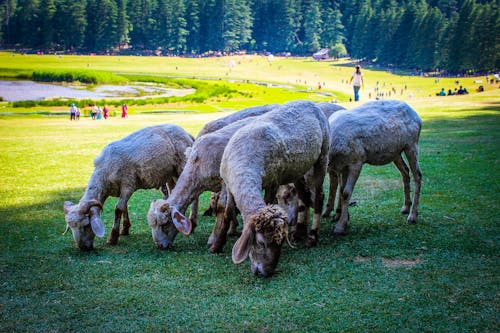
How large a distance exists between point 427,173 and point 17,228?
11.6 metres

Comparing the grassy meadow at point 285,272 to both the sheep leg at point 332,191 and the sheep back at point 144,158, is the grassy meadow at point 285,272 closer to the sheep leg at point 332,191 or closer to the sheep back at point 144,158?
the sheep leg at point 332,191

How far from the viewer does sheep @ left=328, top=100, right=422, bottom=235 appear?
35.2 feet

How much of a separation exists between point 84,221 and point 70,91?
221ft

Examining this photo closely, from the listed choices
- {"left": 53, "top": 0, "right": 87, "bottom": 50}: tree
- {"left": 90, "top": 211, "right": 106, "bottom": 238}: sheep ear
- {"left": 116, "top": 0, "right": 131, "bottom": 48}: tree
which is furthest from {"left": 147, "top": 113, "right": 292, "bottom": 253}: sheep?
{"left": 116, "top": 0, "right": 131, "bottom": 48}: tree

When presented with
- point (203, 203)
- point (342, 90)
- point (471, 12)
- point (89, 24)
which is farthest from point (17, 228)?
point (89, 24)

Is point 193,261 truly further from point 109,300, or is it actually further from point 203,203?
point 203,203

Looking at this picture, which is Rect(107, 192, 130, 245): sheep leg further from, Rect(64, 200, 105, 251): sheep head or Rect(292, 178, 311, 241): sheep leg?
Rect(292, 178, 311, 241): sheep leg

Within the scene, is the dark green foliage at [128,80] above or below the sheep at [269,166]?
below

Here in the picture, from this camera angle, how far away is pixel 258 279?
8133mm

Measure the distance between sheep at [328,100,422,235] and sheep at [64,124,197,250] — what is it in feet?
10.7

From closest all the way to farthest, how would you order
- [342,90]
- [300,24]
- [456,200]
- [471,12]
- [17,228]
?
A: [17,228]
[456,200]
[342,90]
[471,12]
[300,24]

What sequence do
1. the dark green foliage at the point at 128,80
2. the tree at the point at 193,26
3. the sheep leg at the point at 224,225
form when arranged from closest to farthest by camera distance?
the sheep leg at the point at 224,225
the dark green foliage at the point at 128,80
the tree at the point at 193,26

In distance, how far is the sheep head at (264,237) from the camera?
25.2ft

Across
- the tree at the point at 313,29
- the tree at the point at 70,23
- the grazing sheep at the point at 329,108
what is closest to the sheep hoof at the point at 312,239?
the grazing sheep at the point at 329,108
